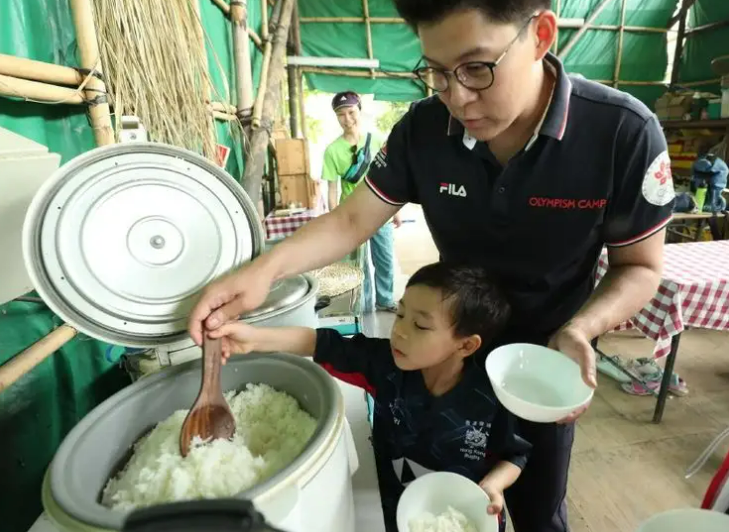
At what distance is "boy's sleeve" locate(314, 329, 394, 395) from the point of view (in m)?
1.17

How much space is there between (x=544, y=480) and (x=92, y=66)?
1.74 meters

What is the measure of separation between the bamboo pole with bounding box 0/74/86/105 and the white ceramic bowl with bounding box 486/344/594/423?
45.8 inches

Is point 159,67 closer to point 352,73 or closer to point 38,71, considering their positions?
point 38,71

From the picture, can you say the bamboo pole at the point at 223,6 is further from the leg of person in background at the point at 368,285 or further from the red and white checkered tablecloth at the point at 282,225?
the leg of person in background at the point at 368,285

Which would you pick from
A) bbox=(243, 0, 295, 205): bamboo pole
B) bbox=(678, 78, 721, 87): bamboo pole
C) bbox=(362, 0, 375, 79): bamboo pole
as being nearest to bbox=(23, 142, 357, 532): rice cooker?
bbox=(243, 0, 295, 205): bamboo pole

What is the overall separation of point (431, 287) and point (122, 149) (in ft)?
2.47

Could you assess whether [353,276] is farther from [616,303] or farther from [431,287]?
[616,303]

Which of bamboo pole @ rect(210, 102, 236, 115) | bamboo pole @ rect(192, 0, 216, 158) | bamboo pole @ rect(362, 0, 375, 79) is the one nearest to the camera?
bamboo pole @ rect(192, 0, 216, 158)

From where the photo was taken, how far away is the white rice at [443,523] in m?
0.84

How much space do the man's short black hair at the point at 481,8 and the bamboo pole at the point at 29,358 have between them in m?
1.04

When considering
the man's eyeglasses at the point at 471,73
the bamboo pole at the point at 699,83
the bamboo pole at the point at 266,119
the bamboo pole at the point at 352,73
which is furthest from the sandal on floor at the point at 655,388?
the bamboo pole at the point at 699,83

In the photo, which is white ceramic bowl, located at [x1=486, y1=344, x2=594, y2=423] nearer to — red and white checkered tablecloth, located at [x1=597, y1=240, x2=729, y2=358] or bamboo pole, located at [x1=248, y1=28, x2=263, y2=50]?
red and white checkered tablecloth, located at [x1=597, y1=240, x2=729, y2=358]

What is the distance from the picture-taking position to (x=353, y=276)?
251 cm

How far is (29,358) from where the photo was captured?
896 mm
